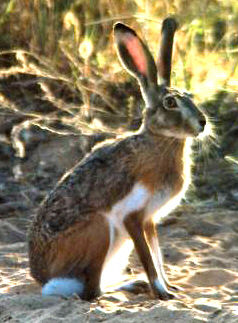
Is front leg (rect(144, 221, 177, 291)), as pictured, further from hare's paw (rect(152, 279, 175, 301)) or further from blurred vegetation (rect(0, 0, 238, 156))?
blurred vegetation (rect(0, 0, 238, 156))

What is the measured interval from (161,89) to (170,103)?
165 mm

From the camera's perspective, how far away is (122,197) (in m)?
5.10

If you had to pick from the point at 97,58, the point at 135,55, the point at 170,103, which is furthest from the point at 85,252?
Result: the point at 97,58

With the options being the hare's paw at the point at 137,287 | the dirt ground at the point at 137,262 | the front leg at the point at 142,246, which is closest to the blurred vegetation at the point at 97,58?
the dirt ground at the point at 137,262

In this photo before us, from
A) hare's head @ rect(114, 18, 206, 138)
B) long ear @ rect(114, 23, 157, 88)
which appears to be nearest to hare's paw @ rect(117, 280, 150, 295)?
hare's head @ rect(114, 18, 206, 138)

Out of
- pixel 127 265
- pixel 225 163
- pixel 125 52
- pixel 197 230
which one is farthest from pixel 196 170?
pixel 125 52

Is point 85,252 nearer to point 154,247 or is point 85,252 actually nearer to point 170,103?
point 154,247

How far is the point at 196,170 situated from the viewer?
24.4 feet

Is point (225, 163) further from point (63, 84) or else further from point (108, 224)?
point (108, 224)

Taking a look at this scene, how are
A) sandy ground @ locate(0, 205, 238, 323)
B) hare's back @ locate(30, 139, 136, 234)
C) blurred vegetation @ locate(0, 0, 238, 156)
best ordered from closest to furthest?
sandy ground @ locate(0, 205, 238, 323) < hare's back @ locate(30, 139, 136, 234) < blurred vegetation @ locate(0, 0, 238, 156)

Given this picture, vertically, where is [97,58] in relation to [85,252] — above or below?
above

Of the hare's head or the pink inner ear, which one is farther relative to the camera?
the pink inner ear

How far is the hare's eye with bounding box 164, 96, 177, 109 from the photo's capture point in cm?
515

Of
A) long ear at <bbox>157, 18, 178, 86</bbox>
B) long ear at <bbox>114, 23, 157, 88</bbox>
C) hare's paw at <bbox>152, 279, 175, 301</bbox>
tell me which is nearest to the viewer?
hare's paw at <bbox>152, 279, 175, 301</bbox>
